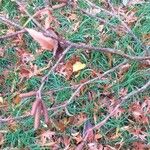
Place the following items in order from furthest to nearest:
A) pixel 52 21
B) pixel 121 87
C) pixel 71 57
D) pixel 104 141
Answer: pixel 52 21 < pixel 71 57 < pixel 121 87 < pixel 104 141

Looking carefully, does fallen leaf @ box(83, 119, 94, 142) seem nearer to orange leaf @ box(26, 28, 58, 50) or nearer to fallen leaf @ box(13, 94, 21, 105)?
fallen leaf @ box(13, 94, 21, 105)

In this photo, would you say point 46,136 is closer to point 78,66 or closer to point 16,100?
point 16,100

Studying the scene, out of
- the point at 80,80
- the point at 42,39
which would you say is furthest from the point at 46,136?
the point at 42,39

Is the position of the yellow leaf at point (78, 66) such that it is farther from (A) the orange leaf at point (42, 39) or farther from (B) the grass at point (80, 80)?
(A) the orange leaf at point (42, 39)

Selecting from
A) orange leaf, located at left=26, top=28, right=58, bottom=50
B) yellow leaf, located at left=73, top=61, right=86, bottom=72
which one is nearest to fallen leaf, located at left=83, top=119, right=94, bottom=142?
yellow leaf, located at left=73, top=61, right=86, bottom=72

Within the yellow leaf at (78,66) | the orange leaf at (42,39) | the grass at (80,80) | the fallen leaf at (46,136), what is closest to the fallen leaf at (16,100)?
the grass at (80,80)

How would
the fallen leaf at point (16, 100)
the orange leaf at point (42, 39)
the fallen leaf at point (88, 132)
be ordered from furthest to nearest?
1. the fallen leaf at point (16, 100)
2. the fallen leaf at point (88, 132)
3. the orange leaf at point (42, 39)

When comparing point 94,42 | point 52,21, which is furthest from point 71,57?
point 52,21

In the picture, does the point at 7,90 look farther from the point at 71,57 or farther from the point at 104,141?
the point at 104,141

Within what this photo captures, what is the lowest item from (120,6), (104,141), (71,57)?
(104,141)
